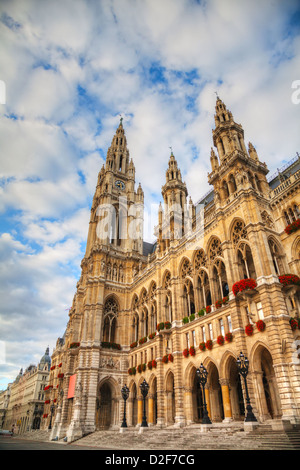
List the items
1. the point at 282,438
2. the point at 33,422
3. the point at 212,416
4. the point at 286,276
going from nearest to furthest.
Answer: the point at 282,438 → the point at 286,276 → the point at 212,416 → the point at 33,422

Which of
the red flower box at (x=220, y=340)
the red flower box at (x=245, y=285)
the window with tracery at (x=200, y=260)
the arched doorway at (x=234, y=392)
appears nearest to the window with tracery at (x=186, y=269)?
the window with tracery at (x=200, y=260)

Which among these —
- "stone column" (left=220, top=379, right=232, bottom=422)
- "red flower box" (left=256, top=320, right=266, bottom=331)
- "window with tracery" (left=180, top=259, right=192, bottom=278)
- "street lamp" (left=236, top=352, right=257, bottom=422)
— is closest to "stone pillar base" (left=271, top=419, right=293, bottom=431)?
"street lamp" (left=236, top=352, right=257, bottom=422)

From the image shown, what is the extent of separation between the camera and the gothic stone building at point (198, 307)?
80.0 feet

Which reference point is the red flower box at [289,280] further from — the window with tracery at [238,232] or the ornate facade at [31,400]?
the ornate facade at [31,400]

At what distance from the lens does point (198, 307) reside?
33062 mm

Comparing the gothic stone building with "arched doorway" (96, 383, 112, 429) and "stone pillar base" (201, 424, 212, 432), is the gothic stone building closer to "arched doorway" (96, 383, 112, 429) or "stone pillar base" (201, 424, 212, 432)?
"arched doorway" (96, 383, 112, 429)

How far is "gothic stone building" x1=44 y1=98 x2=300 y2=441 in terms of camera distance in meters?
24.4

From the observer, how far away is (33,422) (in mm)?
86250

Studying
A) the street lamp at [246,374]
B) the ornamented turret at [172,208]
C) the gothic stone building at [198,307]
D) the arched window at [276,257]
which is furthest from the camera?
the ornamented turret at [172,208]

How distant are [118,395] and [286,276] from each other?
96.5 ft
